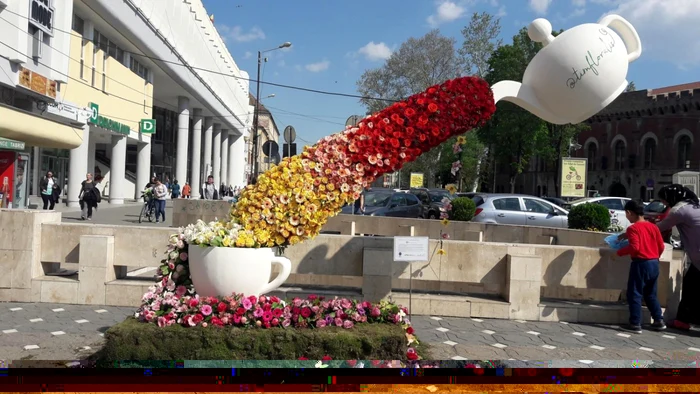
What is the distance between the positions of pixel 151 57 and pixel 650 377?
30624 millimetres

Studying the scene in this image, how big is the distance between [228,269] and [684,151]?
49.6 metres

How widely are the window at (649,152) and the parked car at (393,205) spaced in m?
36.6

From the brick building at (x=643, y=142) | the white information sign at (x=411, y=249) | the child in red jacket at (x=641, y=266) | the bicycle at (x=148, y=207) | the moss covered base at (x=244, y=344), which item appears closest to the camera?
the moss covered base at (x=244, y=344)

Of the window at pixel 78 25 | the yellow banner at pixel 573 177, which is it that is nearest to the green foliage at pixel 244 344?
the yellow banner at pixel 573 177

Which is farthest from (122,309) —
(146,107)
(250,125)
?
(250,125)

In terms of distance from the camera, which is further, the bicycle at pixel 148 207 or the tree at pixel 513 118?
the tree at pixel 513 118

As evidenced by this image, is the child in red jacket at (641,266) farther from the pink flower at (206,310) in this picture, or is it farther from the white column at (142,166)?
the white column at (142,166)

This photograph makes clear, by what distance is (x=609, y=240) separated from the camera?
8.23 metres

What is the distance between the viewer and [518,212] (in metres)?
17.8

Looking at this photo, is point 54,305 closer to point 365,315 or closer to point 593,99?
point 365,315

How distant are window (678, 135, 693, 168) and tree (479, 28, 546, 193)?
41.1ft

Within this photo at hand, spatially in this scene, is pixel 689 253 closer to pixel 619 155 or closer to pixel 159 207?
pixel 159 207

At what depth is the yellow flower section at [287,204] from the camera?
4.76 m

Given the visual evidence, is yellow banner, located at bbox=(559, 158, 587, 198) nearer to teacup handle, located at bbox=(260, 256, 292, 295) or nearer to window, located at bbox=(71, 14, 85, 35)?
teacup handle, located at bbox=(260, 256, 292, 295)
